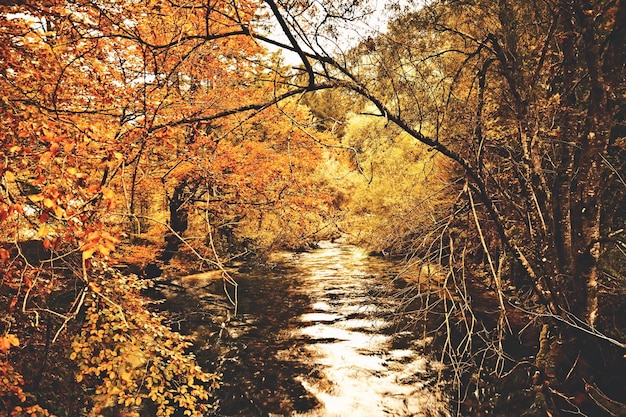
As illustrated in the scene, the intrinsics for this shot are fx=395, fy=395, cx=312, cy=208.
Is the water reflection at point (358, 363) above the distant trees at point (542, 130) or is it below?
below

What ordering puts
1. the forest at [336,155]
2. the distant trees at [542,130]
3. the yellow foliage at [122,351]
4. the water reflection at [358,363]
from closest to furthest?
the forest at [336,155] → the distant trees at [542,130] → the yellow foliage at [122,351] → the water reflection at [358,363]

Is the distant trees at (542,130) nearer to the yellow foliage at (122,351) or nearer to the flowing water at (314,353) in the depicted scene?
the flowing water at (314,353)

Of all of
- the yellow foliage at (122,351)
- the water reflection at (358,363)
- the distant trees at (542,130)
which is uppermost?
the distant trees at (542,130)

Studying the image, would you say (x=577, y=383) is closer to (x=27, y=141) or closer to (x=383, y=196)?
(x=27, y=141)

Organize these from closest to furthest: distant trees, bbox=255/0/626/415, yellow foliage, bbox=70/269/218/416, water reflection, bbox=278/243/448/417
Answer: distant trees, bbox=255/0/626/415 < yellow foliage, bbox=70/269/218/416 < water reflection, bbox=278/243/448/417

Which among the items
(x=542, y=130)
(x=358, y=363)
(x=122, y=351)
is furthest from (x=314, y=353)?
(x=542, y=130)

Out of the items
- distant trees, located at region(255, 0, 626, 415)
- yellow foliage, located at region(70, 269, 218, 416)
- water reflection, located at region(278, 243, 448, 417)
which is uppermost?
distant trees, located at region(255, 0, 626, 415)

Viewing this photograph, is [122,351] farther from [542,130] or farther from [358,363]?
[542,130]

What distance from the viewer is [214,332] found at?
33.3ft

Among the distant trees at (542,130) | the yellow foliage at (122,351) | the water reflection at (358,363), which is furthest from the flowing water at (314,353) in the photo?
the distant trees at (542,130)

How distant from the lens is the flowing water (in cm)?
697

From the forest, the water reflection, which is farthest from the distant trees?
the water reflection

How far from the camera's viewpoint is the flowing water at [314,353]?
Answer: 6.97 m

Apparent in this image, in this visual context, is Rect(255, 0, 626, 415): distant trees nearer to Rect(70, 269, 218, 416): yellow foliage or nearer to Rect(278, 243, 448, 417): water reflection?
Rect(278, 243, 448, 417): water reflection
